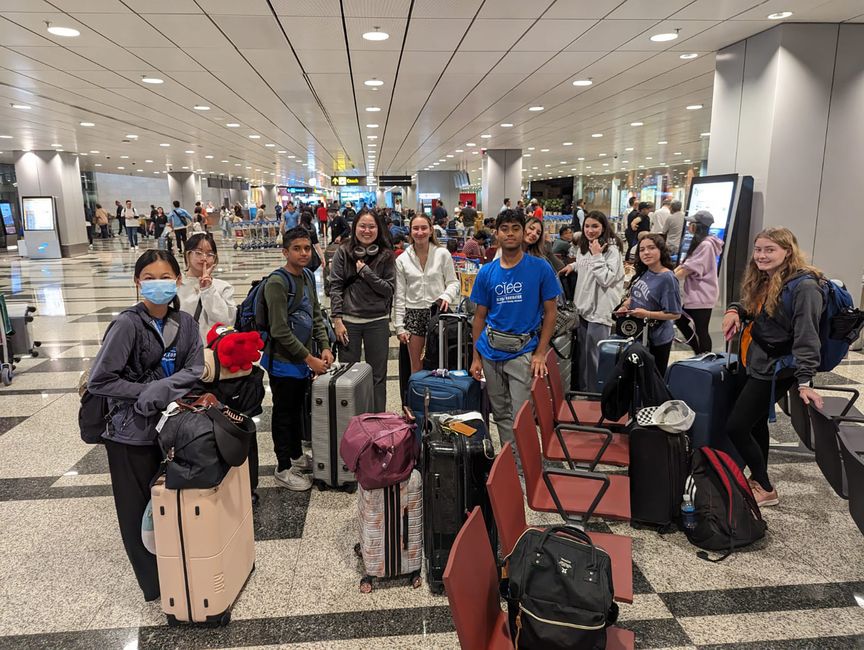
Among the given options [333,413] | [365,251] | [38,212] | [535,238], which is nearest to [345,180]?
[38,212]

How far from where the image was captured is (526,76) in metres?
8.30

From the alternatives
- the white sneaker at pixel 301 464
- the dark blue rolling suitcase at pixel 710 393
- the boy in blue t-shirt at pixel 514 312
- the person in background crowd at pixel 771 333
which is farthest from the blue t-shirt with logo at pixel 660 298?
the white sneaker at pixel 301 464

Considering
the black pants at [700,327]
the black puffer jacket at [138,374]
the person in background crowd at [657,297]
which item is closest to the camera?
the black puffer jacket at [138,374]

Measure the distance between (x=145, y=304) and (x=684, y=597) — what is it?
2.80 m

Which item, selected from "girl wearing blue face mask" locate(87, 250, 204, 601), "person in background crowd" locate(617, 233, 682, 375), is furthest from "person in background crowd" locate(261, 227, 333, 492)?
"person in background crowd" locate(617, 233, 682, 375)

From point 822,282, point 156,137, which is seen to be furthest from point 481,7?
point 156,137

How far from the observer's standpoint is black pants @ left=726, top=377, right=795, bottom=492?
3371 mm

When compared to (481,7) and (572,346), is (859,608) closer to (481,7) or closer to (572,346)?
(572,346)

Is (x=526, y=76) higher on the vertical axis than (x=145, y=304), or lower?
higher

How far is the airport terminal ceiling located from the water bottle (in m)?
4.14

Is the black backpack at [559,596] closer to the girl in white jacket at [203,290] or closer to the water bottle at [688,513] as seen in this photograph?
the water bottle at [688,513]

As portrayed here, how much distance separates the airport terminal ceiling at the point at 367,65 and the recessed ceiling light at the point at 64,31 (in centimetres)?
3

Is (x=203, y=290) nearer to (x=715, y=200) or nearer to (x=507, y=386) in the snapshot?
(x=507, y=386)

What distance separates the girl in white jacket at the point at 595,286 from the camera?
4898 mm
